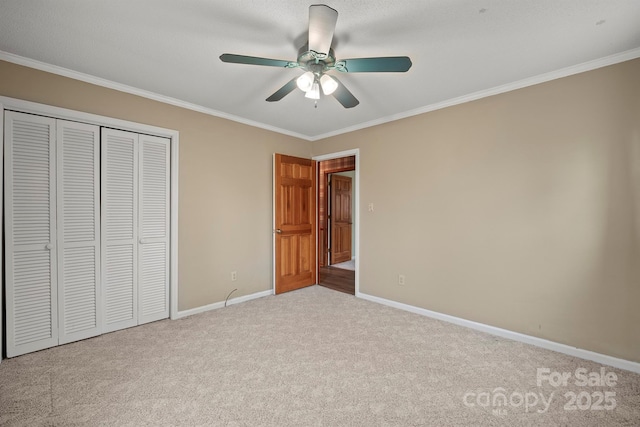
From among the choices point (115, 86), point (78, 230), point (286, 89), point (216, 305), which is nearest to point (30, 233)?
point (78, 230)

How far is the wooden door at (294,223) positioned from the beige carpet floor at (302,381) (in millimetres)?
1304

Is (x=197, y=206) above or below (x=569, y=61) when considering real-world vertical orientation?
below

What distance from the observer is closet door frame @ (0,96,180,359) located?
222 centimetres

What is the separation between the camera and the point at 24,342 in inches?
91.0

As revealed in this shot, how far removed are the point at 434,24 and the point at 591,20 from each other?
0.99 m

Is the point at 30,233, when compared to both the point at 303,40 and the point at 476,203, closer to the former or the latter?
the point at 303,40

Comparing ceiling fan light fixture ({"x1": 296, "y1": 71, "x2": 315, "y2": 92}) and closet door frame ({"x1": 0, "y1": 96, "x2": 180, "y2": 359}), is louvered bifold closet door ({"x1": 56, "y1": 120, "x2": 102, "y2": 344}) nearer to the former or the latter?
closet door frame ({"x1": 0, "y1": 96, "x2": 180, "y2": 359})

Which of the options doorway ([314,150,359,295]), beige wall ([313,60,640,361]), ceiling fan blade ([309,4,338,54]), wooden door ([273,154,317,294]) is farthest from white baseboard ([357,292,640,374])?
ceiling fan blade ([309,4,338,54])

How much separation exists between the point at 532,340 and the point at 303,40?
3234 mm

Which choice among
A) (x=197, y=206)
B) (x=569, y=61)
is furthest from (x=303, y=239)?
(x=569, y=61)

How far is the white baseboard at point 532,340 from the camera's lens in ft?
7.12

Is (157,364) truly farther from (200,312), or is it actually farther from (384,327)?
(384,327)

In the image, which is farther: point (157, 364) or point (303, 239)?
point (303, 239)

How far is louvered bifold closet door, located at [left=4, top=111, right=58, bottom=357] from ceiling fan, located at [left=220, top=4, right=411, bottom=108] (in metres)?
1.99
